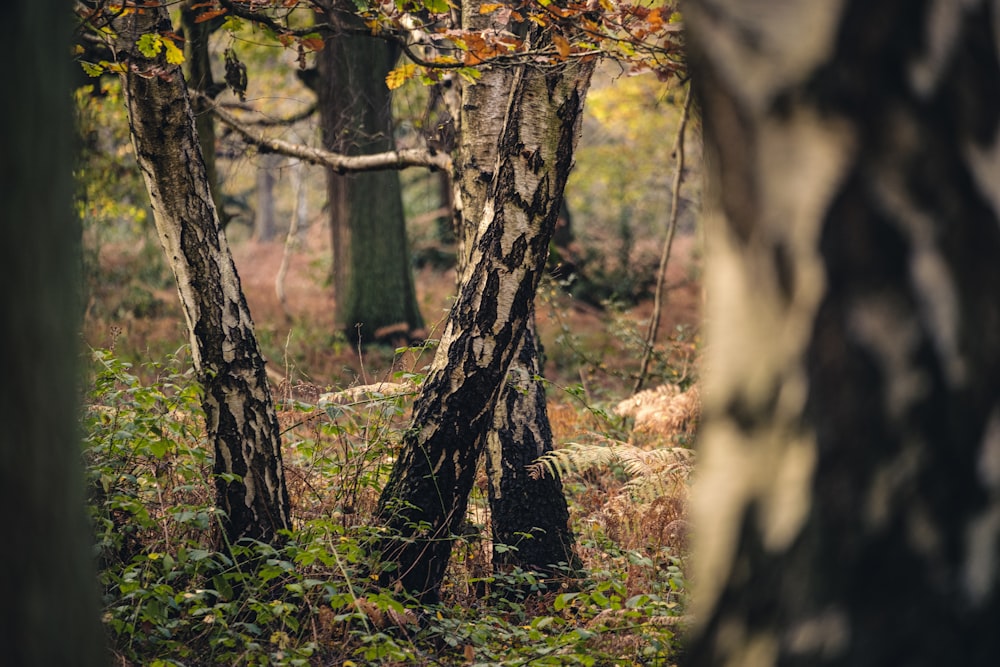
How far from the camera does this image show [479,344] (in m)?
4.10

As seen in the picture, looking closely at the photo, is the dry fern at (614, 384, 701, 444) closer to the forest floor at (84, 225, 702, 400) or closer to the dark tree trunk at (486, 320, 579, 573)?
the forest floor at (84, 225, 702, 400)

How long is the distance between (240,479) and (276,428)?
31cm

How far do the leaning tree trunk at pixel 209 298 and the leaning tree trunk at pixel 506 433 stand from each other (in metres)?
1.53

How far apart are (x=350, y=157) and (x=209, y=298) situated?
2.96 metres

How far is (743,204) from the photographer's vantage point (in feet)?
4.14

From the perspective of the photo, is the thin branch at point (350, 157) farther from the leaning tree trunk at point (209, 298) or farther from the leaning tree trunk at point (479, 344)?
the leaning tree trunk at point (209, 298)

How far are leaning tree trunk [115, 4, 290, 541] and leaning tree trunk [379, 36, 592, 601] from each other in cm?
63

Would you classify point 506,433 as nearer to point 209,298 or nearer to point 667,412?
point 209,298

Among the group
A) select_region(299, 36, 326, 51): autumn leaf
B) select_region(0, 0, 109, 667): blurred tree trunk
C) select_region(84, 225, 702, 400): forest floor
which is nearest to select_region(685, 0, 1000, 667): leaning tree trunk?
select_region(0, 0, 109, 667): blurred tree trunk

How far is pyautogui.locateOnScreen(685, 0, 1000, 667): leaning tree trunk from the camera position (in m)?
1.16

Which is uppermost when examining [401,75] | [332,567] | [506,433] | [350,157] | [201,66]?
[201,66]

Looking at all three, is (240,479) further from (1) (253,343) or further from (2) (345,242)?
(2) (345,242)

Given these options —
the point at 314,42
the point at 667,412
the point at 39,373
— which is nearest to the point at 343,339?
the point at 667,412

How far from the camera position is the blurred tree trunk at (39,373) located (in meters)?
1.26
